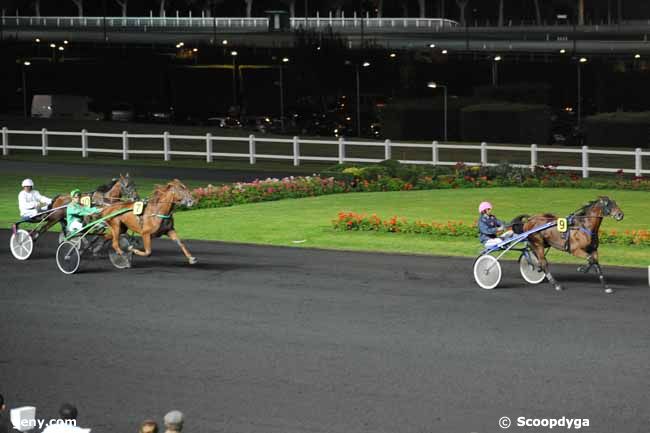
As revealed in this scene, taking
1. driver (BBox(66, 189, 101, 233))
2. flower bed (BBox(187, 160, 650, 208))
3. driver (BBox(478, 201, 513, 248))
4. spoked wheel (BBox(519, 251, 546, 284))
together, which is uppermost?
flower bed (BBox(187, 160, 650, 208))

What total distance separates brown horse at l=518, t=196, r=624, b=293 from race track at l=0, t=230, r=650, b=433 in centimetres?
43

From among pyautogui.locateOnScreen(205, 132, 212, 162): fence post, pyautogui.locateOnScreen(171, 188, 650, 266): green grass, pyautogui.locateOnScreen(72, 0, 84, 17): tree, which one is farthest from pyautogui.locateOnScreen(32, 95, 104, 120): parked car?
pyautogui.locateOnScreen(72, 0, 84, 17): tree

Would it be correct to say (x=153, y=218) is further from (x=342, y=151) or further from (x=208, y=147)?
(x=208, y=147)

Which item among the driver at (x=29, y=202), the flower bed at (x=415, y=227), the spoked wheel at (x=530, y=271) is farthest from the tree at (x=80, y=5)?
the spoked wheel at (x=530, y=271)

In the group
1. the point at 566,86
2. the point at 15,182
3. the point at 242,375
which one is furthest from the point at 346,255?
the point at 566,86

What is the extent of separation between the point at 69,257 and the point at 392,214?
8653 millimetres

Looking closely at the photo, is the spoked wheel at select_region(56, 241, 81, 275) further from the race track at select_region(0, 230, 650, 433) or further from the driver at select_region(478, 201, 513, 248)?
the driver at select_region(478, 201, 513, 248)

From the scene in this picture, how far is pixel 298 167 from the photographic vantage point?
42844mm

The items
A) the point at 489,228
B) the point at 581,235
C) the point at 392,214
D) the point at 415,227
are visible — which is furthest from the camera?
the point at 392,214

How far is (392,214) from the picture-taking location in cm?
2717

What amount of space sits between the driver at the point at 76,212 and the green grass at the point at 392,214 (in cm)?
412

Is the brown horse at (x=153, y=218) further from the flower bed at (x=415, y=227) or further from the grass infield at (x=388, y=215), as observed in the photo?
the flower bed at (x=415, y=227)

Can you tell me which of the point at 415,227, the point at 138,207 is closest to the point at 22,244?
the point at 138,207

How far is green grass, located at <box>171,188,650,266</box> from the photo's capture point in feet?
75.6
